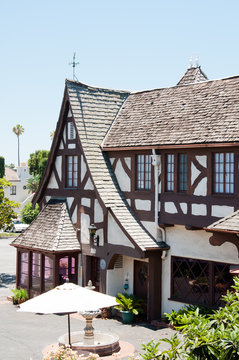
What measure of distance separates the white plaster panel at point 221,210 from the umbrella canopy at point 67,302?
14.8 feet

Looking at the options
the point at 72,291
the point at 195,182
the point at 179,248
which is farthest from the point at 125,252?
the point at 72,291

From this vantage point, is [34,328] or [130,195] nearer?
[34,328]

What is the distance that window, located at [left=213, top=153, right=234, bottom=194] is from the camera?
1624 cm

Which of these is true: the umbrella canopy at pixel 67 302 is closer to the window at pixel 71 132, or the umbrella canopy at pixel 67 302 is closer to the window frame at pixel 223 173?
the window frame at pixel 223 173

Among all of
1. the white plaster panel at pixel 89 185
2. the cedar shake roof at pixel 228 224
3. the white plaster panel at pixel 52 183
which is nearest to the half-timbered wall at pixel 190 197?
the cedar shake roof at pixel 228 224

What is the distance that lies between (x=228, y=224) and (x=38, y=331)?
7.19 m

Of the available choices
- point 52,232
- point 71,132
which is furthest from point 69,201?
point 71,132

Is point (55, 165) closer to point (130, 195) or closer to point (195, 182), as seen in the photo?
point (130, 195)

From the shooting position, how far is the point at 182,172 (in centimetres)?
1777

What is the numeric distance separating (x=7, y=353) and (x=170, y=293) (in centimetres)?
590

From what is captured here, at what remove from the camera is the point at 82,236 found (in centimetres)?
2081

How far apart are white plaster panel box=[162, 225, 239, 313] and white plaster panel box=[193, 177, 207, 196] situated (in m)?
1.22

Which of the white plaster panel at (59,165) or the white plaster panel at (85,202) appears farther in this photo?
the white plaster panel at (59,165)

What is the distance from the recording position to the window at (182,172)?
57.9 feet
